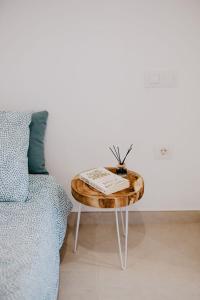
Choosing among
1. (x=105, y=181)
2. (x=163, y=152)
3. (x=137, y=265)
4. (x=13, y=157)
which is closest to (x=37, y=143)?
(x=13, y=157)

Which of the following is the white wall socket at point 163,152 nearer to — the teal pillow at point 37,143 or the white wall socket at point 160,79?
the white wall socket at point 160,79

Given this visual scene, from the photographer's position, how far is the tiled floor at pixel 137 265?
4.91 ft

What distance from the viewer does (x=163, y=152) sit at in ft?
6.41

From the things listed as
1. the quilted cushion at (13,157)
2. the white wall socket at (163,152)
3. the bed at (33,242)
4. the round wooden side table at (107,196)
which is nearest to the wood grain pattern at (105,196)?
the round wooden side table at (107,196)

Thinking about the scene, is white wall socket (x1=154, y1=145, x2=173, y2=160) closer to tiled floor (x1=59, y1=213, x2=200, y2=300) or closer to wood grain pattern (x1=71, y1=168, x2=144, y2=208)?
wood grain pattern (x1=71, y1=168, x2=144, y2=208)

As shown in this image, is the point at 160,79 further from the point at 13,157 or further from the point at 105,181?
the point at 13,157

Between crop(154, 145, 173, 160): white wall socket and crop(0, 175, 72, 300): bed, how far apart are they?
732 millimetres

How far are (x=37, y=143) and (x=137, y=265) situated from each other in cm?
97

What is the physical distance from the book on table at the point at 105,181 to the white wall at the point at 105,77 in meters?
0.30

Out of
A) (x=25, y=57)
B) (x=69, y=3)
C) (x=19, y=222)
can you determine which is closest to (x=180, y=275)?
(x=19, y=222)

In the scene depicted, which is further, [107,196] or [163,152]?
[163,152]

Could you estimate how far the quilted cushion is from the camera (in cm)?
146

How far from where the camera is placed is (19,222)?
130 cm

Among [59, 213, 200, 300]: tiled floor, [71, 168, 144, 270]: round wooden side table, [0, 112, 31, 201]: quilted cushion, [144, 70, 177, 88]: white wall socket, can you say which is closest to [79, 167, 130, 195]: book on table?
[71, 168, 144, 270]: round wooden side table
